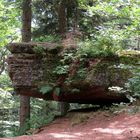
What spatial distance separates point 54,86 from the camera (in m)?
10.8

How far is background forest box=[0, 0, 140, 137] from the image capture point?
10781 millimetres

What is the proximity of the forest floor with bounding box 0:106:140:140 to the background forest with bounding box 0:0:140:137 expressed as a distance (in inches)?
38.7

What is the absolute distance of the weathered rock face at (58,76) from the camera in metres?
10.5

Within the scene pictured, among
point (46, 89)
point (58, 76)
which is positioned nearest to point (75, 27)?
point (58, 76)

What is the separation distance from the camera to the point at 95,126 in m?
8.80

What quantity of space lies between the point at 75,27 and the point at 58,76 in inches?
163

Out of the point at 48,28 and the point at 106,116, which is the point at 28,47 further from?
the point at 48,28

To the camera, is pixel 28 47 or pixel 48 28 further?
pixel 48 28

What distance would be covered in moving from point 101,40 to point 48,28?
5585 millimetres

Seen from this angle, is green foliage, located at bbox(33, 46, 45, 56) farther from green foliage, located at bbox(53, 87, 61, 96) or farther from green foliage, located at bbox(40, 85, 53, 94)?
green foliage, located at bbox(53, 87, 61, 96)

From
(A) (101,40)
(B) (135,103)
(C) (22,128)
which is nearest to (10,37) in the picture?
(C) (22,128)

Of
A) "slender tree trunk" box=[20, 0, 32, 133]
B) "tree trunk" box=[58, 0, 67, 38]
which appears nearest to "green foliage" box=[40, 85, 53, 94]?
"slender tree trunk" box=[20, 0, 32, 133]

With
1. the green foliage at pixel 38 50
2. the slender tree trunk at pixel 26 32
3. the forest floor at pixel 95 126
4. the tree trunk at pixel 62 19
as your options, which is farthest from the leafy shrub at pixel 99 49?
the slender tree trunk at pixel 26 32

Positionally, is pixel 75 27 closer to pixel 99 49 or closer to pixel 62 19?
pixel 62 19
